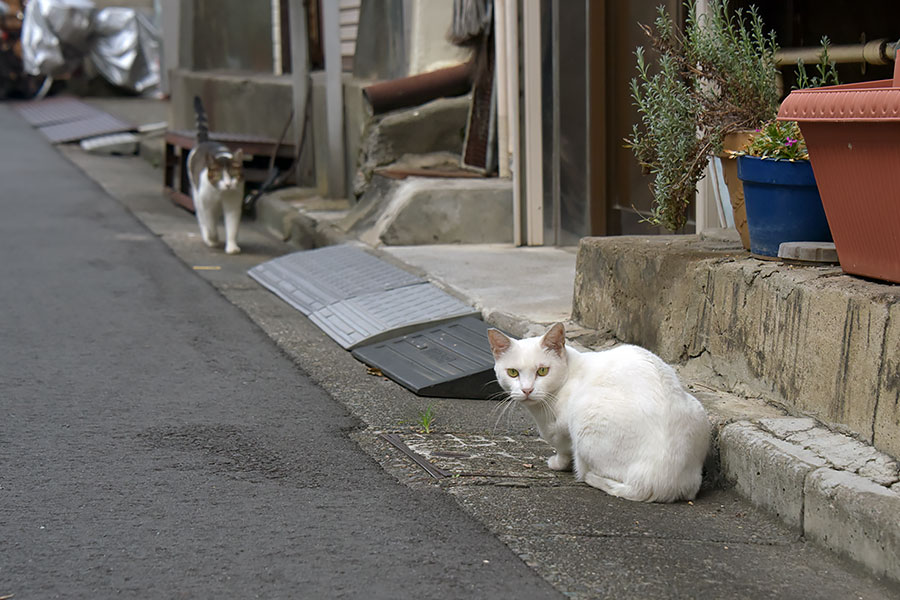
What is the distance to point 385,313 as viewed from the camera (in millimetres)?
6660

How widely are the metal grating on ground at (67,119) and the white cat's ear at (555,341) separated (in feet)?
55.9

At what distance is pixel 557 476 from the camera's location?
4.20 m

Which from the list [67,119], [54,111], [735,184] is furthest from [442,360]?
[54,111]

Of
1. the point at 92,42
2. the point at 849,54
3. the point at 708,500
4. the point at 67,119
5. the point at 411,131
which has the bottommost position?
the point at 708,500

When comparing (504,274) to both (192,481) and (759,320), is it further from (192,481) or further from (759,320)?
(192,481)

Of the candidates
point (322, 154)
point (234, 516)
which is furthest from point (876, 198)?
point (322, 154)

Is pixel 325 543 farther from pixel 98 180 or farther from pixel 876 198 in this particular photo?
pixel 98 180

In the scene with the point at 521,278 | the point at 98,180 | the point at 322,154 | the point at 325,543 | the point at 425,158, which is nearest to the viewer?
the point at 325,543

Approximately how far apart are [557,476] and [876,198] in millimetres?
1485

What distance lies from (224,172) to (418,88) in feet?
6.04

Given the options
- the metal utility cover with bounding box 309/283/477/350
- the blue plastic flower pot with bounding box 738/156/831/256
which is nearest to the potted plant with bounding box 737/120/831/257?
the blue plastic flower pot with bounding box 738/156/831/256

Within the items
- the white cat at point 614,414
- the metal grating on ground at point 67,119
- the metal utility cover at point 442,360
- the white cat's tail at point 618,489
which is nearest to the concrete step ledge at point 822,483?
the white cat at point 614,414

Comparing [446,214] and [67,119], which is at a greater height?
[67,119]

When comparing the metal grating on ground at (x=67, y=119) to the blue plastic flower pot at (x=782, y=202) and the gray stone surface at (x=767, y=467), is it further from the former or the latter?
the gray stone surface at (x=767, y=467)
